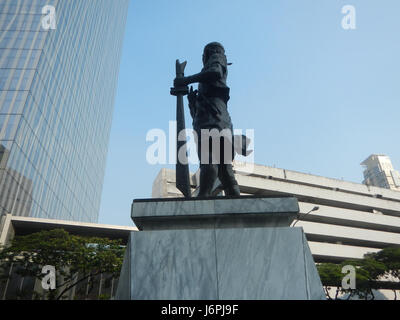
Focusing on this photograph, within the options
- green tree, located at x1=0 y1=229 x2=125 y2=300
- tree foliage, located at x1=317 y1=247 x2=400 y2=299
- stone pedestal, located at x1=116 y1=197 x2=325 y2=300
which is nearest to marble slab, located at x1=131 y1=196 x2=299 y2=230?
stone pedestal, located at x1=116 y1=197 x2=325 y2=300

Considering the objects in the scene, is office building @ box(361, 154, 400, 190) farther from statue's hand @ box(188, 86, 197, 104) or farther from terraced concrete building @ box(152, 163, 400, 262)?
statue's hand @ box(188, 86, 197, 104)

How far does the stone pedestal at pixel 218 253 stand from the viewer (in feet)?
10.4

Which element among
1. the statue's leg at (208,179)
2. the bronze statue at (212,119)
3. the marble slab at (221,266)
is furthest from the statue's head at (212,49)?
the marble slab at (221,266)

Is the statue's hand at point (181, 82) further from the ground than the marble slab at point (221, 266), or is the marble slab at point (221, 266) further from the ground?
the statue's hand at point (181, 82)

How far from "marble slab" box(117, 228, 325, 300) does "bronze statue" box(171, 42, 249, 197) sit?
1.06m

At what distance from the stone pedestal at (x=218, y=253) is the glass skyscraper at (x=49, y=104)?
28285 mm

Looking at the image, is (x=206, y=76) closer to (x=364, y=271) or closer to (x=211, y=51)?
(x=211, y=51)

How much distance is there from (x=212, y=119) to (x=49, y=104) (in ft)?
121

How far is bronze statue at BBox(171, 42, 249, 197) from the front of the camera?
4523mm

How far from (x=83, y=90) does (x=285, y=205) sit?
172ft

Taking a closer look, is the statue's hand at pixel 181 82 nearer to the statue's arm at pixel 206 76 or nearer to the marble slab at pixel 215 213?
the statue's arm at pixel 206 76
